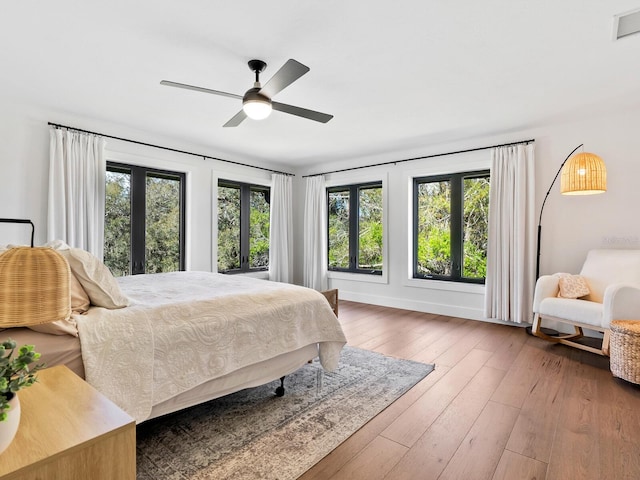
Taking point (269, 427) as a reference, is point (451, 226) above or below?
above

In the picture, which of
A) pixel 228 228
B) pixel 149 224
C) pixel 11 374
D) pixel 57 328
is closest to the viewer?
pixel 11 374

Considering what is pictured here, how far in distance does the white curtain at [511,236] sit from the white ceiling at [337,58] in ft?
1.58

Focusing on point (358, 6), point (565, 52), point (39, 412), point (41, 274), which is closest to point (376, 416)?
point (39, 412)

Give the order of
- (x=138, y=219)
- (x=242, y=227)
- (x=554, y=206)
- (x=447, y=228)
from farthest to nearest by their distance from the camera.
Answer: (x=242, y=227)
(x=447, y=228)
(x=138, y=219)
(x=554, y=206)

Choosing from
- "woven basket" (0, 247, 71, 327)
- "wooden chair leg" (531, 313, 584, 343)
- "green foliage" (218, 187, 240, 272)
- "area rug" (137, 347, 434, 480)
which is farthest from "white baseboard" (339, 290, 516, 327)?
"woven basket" (0, 247, 71, 327)

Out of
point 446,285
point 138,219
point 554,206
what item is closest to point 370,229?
point 446,285

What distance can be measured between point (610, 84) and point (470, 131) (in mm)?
1433

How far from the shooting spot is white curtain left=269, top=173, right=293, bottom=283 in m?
5.77

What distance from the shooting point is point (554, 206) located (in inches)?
154

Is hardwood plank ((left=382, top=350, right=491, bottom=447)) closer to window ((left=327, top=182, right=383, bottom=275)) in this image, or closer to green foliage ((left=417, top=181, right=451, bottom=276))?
green foliage ((left=417, top=181, right=451, bottom=276))

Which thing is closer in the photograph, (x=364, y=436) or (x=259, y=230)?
(x=364, y=436)

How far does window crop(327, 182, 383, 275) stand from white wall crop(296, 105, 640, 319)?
31 cm

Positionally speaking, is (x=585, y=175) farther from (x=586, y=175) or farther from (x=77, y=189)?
(x=77, y=189)

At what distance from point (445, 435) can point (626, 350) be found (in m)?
1.71
